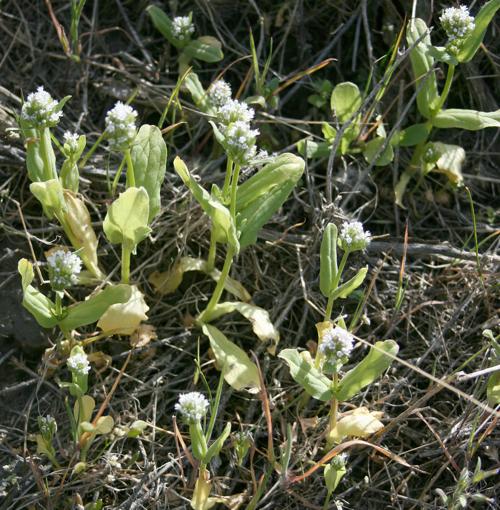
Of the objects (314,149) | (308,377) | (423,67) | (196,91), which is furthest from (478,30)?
(308,377)

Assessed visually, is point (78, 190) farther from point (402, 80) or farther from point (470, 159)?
point (470, 159)

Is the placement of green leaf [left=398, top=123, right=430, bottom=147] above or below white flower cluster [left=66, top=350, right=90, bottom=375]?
above

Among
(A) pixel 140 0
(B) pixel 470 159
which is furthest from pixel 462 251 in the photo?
(A) pixel 140 0

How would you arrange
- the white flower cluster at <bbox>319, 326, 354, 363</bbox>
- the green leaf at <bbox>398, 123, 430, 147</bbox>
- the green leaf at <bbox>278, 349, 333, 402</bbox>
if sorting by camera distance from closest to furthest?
the white flower cluster at <bbox>319, 326, 354, 363</bbox> < the green leaf at <bbox>278, 349, 333, 402</bbox> < the green leaf at <bbox>398, 123, 430, 147</bbox>

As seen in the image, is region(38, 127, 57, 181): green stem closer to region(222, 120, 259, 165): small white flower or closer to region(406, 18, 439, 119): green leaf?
region(222, 120, 259, 165): small white flower

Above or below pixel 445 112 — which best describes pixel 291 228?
below

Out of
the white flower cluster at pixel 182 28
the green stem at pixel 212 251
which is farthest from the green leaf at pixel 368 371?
the white flower cluster at pixel 182 28

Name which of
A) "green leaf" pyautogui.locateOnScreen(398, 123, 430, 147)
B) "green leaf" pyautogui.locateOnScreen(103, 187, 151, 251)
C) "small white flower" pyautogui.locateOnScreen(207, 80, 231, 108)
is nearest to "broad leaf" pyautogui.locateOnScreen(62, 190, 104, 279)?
"green leaf" pyautogui.locateOnScreen(103, 187, 151, 251)
